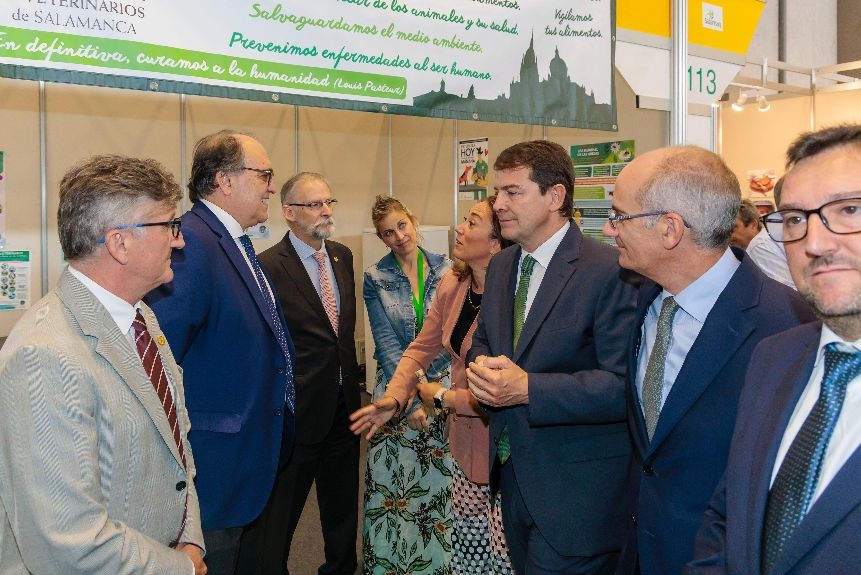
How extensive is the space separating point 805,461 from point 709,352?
0.56m

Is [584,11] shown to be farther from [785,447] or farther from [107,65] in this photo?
[785,447]

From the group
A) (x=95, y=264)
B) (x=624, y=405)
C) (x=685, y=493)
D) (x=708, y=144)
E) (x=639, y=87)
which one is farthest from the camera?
(x=708, y=144)

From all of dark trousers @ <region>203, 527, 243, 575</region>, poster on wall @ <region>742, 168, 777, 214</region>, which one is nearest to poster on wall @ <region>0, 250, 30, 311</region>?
dark trousers @ <region>203, 527, 243, 575</region>

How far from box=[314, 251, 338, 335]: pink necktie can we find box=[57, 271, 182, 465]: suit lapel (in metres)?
1.87

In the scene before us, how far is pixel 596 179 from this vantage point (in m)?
3.52

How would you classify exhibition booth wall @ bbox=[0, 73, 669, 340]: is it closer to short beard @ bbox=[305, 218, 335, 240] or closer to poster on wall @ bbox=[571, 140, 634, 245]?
poster on wall @ bbox=[571, 140, 634, 245]

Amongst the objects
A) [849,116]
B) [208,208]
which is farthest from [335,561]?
[849,116]

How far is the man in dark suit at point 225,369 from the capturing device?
90.1 inches

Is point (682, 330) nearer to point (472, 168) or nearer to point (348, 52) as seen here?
point (348, 52)

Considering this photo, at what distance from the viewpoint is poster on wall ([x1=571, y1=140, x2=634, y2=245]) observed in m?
3.41

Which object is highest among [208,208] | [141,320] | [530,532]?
[208,208]

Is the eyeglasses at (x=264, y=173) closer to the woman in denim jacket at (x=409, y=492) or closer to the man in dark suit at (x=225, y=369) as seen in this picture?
the man in dark suit at (x=225, y=369)

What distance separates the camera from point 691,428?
5.94ft

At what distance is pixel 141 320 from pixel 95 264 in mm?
205
